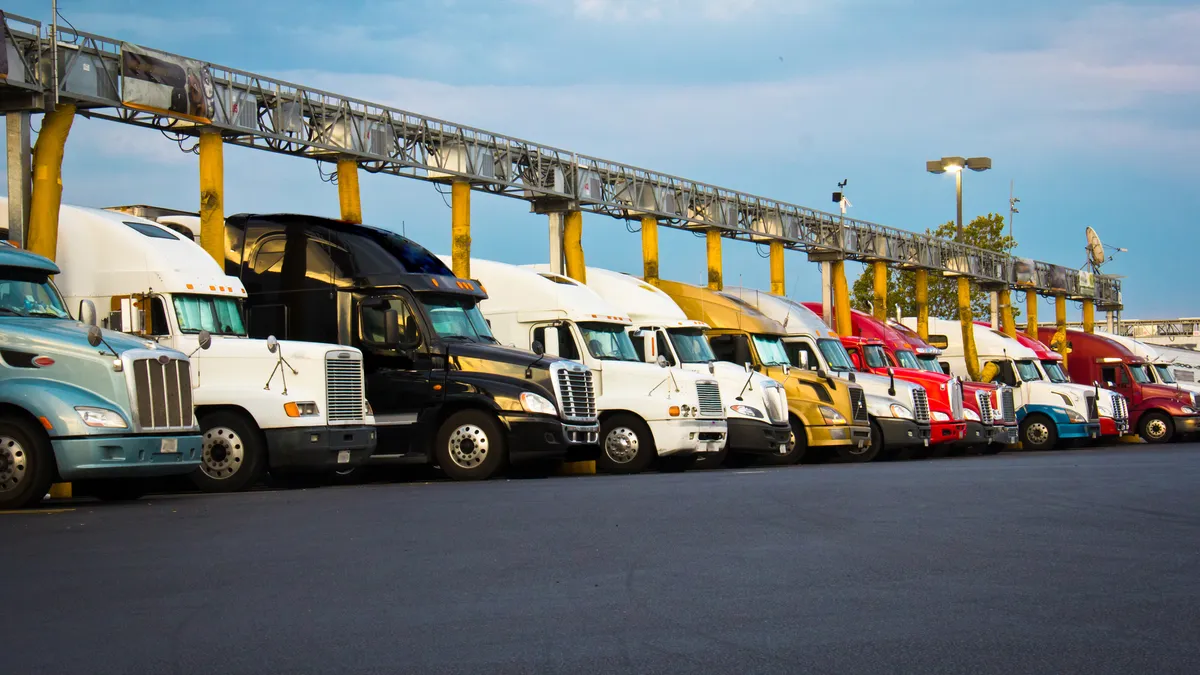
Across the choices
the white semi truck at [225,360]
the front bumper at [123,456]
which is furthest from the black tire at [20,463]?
the white semi truck at [225,360]

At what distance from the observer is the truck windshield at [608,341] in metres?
24.5

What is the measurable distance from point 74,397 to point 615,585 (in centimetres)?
843

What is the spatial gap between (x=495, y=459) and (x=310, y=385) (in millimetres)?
2905

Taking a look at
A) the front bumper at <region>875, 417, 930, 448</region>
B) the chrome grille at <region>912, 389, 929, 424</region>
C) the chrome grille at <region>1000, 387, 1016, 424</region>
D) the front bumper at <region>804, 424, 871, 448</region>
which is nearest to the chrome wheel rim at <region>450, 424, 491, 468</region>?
the front bumper at <region>804, 424, 871, 448</region>

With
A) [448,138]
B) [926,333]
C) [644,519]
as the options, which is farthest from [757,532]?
[926,333]

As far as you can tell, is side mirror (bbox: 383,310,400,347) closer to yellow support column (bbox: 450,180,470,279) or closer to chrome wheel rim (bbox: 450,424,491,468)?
chrome wheel rim (bbox: 450,424,491,468)

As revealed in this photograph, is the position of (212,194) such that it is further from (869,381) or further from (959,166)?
(959,166)

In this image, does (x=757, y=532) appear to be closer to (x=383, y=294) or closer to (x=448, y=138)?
(x=383, y=294)

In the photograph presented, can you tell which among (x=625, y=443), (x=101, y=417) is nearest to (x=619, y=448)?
(x=625, y=443)

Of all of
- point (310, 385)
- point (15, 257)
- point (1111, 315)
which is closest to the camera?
point (15, 257)

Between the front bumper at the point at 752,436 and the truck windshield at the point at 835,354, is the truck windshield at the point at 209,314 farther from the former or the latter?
the truck windshield at the point at 835,354

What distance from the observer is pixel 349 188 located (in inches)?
1142

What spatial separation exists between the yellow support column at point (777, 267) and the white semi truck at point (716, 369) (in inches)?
726

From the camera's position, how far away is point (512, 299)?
82.2ft
